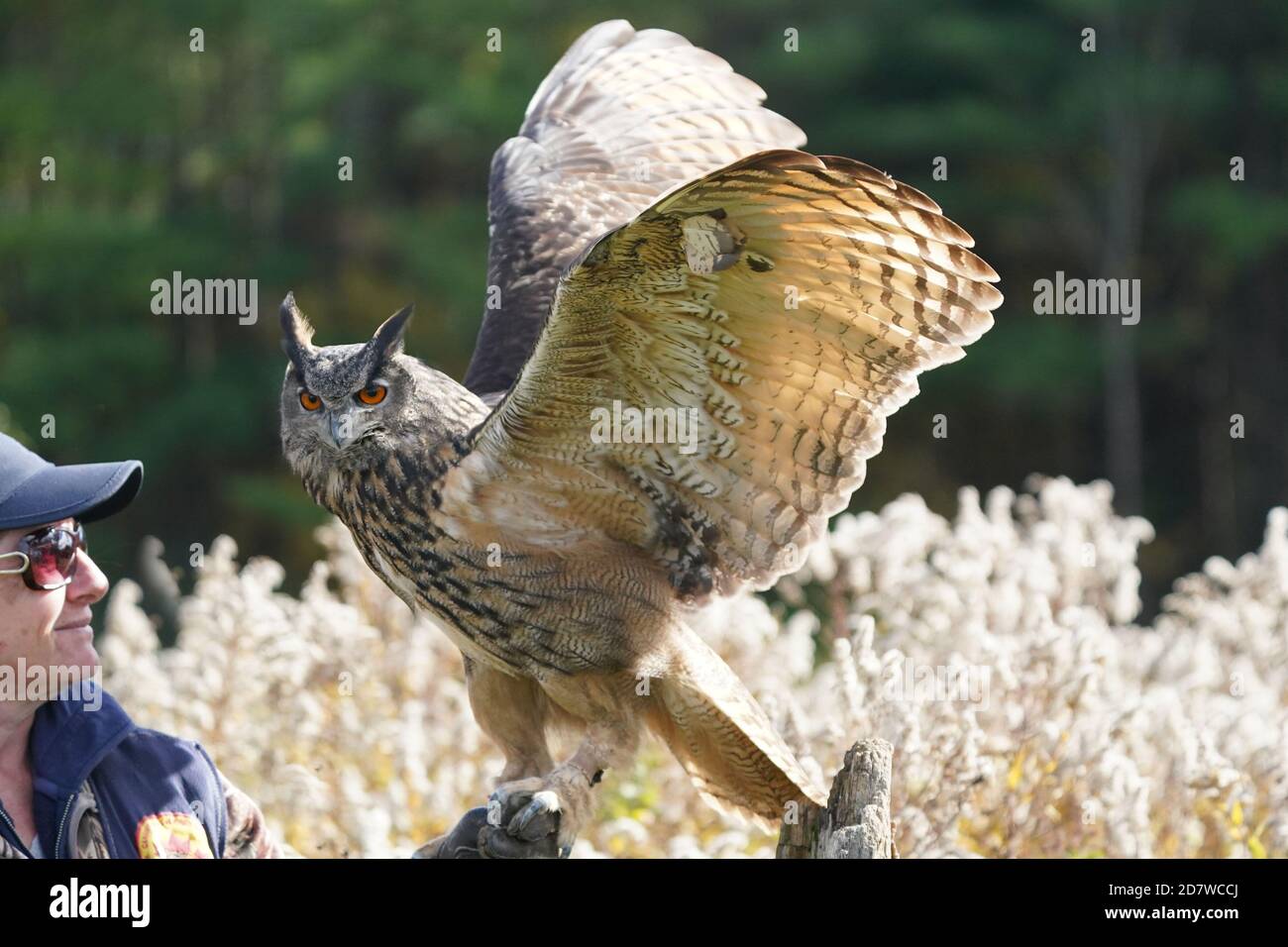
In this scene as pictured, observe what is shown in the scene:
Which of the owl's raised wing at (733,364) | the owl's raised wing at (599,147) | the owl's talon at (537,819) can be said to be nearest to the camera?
the owl's raised wing at (733,364)

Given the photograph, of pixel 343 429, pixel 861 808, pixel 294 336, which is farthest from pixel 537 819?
pixel 294 336

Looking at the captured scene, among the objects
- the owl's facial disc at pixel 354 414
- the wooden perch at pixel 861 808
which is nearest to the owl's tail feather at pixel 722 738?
the wooden perch at pixel 861 808

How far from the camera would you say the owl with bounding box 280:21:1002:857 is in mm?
2910

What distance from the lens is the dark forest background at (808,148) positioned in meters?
14.5

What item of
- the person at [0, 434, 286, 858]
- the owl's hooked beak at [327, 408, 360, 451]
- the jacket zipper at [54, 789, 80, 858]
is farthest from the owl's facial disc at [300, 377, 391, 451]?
the jacket zipper at [54, 789, 80, 858]

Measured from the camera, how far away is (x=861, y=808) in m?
2.93

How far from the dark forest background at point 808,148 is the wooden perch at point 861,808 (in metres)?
11.1

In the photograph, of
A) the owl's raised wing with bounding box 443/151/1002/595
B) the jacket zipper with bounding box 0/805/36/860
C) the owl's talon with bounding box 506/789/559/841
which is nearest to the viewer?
the jacket zipper with bounding box 0/805/36/860

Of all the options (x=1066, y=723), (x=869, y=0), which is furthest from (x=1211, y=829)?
(x=869, y=0)

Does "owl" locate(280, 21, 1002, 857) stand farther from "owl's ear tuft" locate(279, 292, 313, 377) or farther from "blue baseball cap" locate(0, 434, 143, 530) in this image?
"blue baseball cap" locate(0, 434, 143, 530)

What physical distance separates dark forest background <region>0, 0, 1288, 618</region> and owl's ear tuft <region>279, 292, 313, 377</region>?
10.3 m

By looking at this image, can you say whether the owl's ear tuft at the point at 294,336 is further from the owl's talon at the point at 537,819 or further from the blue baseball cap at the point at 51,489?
the owl's talon at the point at 537,819

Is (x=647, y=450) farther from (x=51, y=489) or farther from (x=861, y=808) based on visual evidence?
(x=51, y=489)

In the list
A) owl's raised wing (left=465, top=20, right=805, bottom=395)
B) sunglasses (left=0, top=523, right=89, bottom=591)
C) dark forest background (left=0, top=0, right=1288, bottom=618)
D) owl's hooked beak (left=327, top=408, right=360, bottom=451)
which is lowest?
sunglasses (left=0, top=523, right=89, bottom=591)
